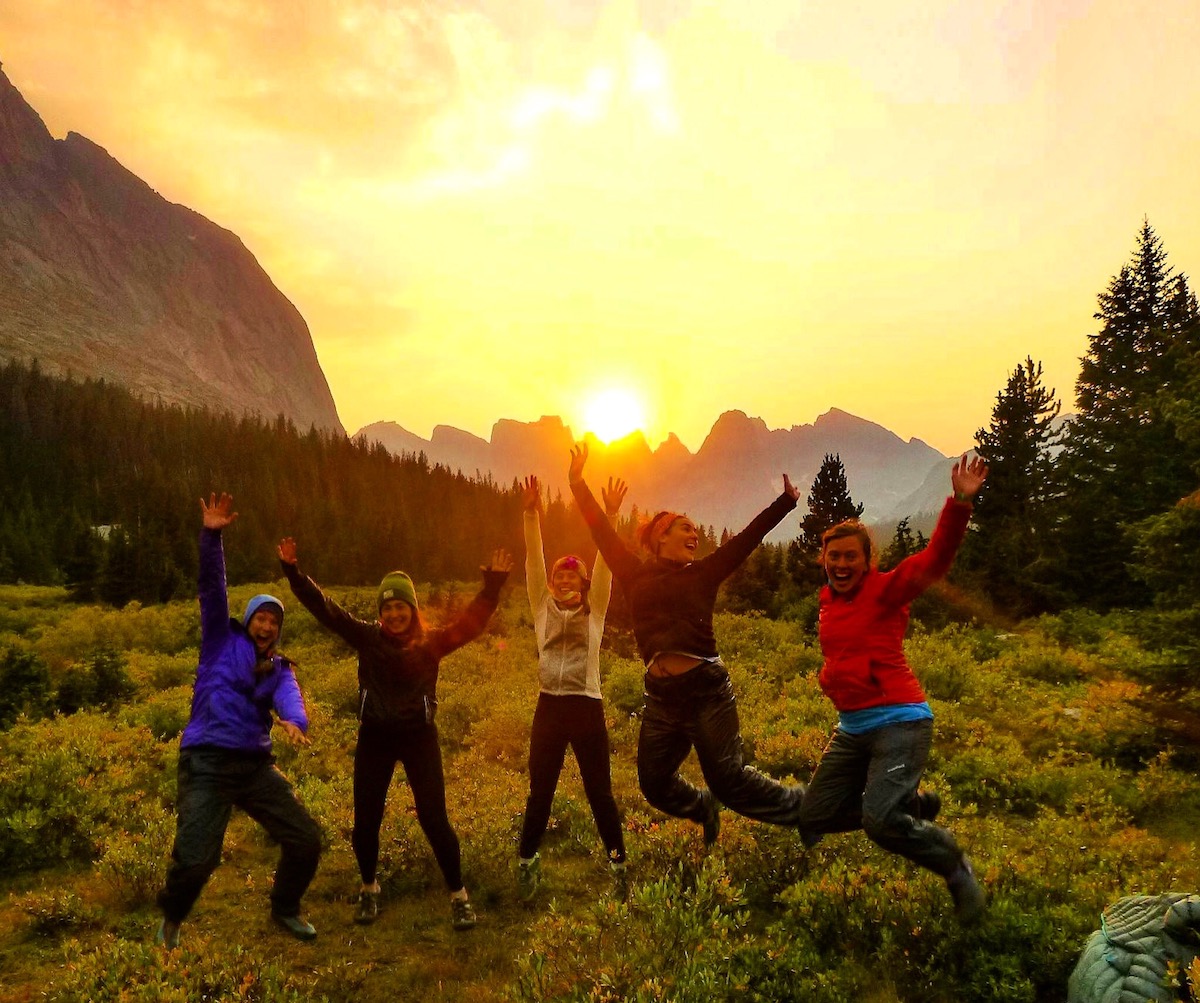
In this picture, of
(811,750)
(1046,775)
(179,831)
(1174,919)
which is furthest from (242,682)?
(1046,775)

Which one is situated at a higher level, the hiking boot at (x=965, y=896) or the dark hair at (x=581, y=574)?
the dark hair at (x=581, y=574)

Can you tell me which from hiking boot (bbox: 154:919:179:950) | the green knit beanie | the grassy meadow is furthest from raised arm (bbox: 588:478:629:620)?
hiking boot (bbox: 154:919:179:950)

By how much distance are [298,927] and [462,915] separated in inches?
53.0

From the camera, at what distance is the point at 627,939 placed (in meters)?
4.17

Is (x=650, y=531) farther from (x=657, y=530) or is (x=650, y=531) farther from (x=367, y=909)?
(x=367, y=909)

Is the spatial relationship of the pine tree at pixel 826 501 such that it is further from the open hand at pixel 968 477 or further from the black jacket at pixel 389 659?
the black jacket at pixel 389 659

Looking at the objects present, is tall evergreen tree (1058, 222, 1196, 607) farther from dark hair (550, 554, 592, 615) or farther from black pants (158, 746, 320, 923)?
black pants (158, 746, 320, 923)

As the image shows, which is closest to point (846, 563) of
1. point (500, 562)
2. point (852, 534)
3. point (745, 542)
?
point (852, 534)

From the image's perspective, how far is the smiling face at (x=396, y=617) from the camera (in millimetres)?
5723

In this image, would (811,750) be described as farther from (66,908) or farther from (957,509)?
(66,908)

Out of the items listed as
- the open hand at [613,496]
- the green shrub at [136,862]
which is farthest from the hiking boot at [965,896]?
the green shrub at [136,862]

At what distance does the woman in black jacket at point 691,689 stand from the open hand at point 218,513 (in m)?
3.30

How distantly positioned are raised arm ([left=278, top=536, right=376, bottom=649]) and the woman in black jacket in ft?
7.58

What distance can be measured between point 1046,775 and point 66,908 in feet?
33.8
